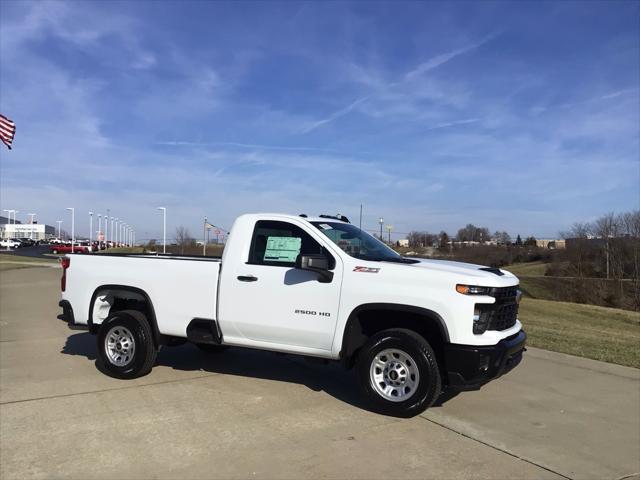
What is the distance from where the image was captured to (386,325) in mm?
5637

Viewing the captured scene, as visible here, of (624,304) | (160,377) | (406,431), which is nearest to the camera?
(406,431)

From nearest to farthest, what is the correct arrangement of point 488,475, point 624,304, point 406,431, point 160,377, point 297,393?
point 488,475
point 406,431
point 297,393
point 160,377
point 624,304

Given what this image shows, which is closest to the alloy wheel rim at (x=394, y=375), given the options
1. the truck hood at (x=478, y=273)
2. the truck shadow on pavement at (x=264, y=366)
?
the truck shadow on pavement at (x=264, y=366)

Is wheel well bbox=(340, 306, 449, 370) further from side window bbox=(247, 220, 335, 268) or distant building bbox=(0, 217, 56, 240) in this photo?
distant building bbox=(0, 217, 56, 240)

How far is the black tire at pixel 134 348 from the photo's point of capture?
6395 mm

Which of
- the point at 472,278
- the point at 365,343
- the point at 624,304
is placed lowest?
the point at 624,304

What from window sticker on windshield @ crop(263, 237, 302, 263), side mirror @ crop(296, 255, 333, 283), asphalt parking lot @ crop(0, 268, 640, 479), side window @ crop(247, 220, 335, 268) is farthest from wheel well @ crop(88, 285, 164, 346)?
side mirror @ crop(296, 255, 333, 283)

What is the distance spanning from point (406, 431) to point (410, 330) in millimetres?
953

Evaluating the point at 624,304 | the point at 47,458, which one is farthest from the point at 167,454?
the point at 624,304

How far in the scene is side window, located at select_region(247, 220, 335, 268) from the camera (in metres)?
5.98

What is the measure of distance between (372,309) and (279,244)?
1.41m

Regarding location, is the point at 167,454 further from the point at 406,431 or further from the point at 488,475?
the point at 488,475

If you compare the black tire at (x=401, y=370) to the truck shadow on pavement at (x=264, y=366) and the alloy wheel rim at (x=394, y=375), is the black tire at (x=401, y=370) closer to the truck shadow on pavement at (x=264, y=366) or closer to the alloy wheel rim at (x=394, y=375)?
the alloy wheel rim at (x=394, y=375)

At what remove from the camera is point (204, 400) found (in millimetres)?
5660
